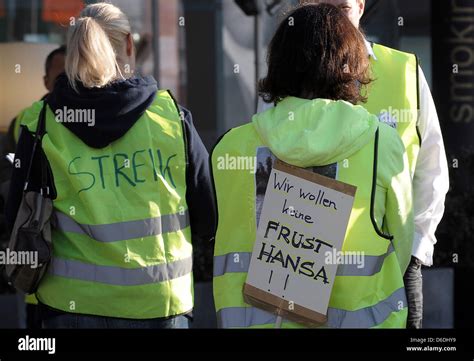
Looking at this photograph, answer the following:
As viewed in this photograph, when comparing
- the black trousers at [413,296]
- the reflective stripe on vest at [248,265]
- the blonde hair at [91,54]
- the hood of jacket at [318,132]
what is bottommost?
the black trousers at [413,296]

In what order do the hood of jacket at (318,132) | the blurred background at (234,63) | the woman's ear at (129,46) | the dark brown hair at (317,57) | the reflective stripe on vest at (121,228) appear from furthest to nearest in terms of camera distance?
1. the blurred background at (234,63)
2. the woman's ear at (129,46)
3. the reflective stripe on vest at (121,228)
4. the dark brown hair at (317,57)
5. the hood of jacket at (318,132)

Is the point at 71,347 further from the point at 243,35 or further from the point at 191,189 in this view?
the point at 243,35

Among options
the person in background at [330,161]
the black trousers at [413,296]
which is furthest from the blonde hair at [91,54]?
the black trousers at [413,296]

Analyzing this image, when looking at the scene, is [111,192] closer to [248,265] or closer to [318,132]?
[248,265]

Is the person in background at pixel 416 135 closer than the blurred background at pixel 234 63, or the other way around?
the person in background at pixel 416 135

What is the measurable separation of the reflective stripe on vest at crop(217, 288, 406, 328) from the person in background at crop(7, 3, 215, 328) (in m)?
0.45

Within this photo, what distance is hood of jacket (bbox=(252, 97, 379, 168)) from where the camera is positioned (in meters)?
2.99

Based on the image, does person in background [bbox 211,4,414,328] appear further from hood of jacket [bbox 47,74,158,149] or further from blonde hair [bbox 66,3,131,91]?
blonde hair [bbox 66,3,131,91]

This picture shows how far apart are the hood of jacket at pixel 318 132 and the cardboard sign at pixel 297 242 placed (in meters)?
0.07

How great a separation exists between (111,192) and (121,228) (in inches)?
4.9

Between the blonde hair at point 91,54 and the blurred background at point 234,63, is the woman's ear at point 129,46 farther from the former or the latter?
the blurred background at point 234,63

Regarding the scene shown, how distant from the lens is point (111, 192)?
3.46m

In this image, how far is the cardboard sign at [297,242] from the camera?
3.03m

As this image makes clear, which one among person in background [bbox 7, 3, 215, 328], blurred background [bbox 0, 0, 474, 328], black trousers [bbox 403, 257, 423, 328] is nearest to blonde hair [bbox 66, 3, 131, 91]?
person in background [bbox 7, 3, 215, 328]
